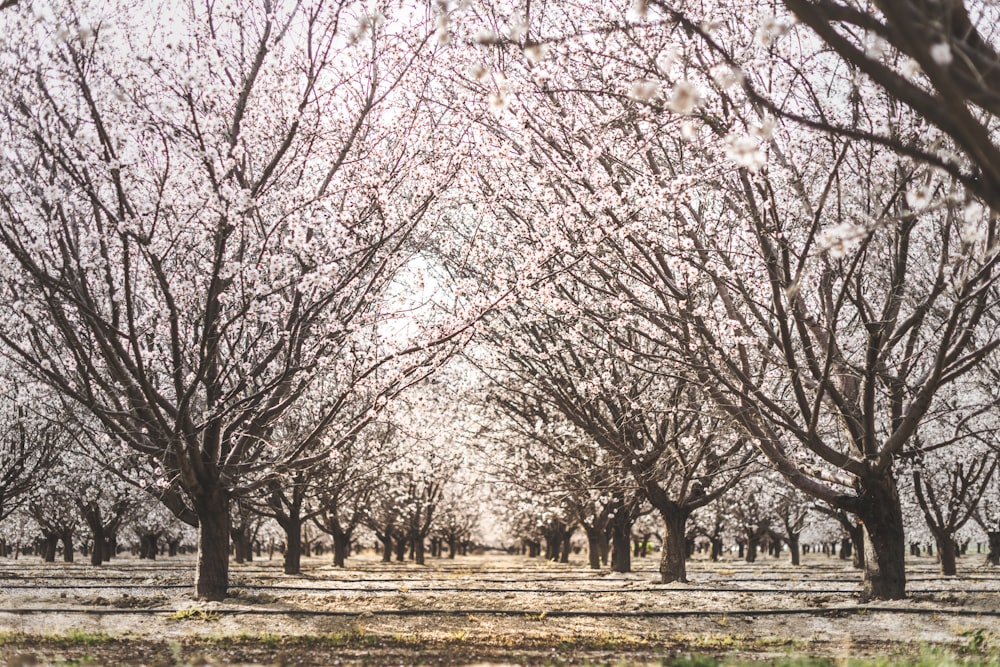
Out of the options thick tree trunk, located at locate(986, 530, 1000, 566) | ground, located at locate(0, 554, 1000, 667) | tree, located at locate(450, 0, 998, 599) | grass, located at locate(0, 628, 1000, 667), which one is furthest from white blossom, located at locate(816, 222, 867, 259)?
thick tree trunk, located at locate(986, 530, 1000, 566)

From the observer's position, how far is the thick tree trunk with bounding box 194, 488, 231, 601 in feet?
47.3

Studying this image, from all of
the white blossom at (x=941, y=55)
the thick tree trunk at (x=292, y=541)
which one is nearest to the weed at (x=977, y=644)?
the white blossom at (x=941, y=55)

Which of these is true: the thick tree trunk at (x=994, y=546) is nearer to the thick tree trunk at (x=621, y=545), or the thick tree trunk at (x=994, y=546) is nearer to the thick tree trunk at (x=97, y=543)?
the thick tree trunk at (x=621, y=545)

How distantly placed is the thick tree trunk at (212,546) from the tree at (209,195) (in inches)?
16.6

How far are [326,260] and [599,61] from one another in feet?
15.8

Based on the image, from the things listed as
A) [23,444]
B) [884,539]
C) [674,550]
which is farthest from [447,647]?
[23,444]

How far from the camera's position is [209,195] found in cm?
1035

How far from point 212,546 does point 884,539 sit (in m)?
11.8

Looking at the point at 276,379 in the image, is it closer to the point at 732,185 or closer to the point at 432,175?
the point at 432,175

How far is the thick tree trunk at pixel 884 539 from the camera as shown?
12953 millimetres

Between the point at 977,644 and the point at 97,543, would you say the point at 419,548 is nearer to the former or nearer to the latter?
the point at 97,543

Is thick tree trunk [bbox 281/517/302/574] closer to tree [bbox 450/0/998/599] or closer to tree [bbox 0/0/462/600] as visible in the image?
tree [bbox 0/0/462/600]

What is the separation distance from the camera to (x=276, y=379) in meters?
11.9

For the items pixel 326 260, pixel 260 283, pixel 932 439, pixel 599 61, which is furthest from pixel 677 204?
pixel 932 439
